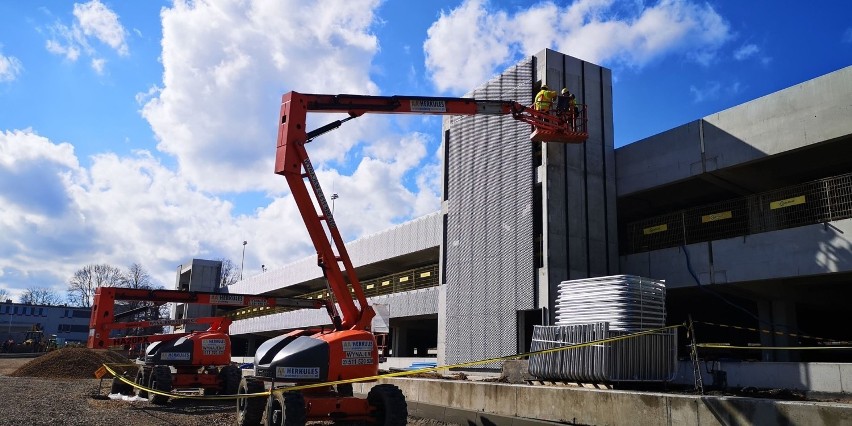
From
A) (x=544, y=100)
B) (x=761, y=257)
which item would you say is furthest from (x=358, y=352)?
(x=761, y=257)

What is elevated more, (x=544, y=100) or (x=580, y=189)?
(x=544, y=100)

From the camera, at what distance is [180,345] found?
18.4m

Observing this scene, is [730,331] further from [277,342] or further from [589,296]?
[277,342]

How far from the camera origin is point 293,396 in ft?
32.5

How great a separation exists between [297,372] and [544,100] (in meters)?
11.1

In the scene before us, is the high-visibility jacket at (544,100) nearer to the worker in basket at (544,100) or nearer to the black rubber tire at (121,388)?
the worker in basket at (544,100)

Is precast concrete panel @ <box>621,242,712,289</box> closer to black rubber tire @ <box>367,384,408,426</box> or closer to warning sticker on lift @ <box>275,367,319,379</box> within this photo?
black rubber tire @ <box>367,384,408,426</box>

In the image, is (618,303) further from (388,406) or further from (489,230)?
(489,230)

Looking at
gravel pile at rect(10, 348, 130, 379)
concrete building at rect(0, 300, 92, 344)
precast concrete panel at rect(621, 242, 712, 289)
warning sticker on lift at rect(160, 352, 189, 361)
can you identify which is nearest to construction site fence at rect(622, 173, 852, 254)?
precast concrete panel at rect(621, 242, 712, 289)

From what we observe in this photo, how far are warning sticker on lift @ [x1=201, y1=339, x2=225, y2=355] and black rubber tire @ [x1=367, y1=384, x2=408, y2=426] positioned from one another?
9.45 m

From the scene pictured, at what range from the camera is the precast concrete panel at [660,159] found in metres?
18.5

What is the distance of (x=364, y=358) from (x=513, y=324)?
9.32 metres

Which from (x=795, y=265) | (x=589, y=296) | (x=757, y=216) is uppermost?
(x=757, y=216)

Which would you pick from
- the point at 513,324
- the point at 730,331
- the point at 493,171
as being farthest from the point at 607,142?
the point at 730,331
